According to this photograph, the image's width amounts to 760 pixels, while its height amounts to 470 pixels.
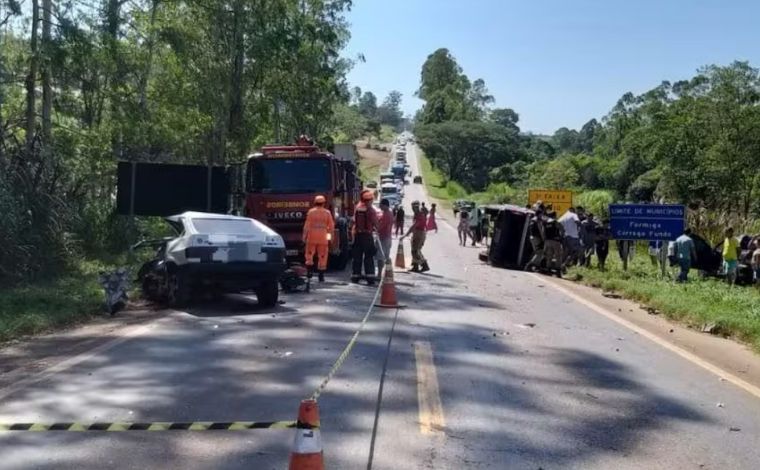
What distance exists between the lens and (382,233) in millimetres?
20844

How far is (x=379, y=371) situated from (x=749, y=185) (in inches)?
1752

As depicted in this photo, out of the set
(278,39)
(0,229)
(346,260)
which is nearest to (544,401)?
(0,229)

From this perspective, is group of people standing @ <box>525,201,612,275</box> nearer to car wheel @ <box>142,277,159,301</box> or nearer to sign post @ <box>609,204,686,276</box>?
sign post @ <box>609,204,686,276</box>

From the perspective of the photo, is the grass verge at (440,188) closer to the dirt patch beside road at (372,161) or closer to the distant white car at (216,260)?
the dirt patch beside road at (372,161)

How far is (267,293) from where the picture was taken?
47.4 feet

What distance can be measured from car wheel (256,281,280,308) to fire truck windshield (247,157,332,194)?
Result: 700 centimetres

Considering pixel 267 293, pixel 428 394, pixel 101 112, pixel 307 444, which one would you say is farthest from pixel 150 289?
pixel 101 112

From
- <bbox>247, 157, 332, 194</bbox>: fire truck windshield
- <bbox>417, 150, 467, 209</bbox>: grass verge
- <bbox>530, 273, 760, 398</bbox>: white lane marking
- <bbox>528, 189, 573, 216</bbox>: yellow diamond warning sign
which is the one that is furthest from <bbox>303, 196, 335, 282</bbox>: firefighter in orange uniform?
<bbox>417, 150, 467, 209</bbox>: grass verge

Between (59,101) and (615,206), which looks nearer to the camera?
(615,206)

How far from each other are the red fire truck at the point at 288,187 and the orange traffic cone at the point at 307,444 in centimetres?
1642

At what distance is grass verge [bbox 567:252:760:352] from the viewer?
42.7ft

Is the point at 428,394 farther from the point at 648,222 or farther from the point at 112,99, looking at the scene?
the point at 112,99

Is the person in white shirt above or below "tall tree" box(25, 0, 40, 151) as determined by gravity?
below

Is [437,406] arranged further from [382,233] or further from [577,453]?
[382,233]
